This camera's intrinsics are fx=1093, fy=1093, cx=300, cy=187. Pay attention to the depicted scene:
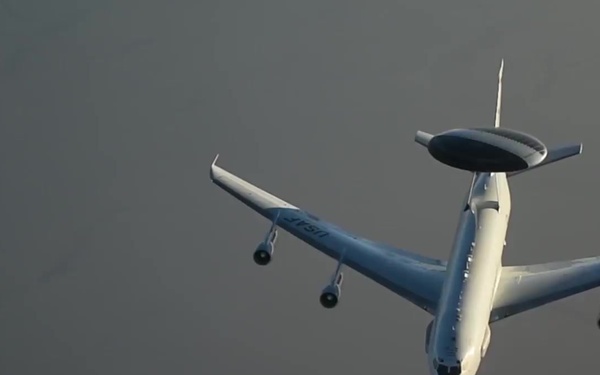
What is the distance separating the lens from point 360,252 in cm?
5525

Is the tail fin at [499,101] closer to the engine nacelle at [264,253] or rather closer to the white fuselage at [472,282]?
the white fuselage at [472,282]

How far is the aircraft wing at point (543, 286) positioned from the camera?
52.3m

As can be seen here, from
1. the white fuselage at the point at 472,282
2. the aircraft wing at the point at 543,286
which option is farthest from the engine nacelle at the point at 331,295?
the aircraft wing at the point at 543,286

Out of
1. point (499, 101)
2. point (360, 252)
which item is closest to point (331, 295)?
point (360, 252)

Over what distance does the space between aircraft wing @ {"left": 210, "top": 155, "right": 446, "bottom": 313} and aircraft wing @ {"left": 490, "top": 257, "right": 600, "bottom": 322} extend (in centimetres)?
312

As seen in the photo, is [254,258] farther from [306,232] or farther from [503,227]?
[503,227]

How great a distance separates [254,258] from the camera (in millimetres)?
55406

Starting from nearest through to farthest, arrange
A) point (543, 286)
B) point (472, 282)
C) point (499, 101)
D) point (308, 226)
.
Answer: point (472, 282)
point (543, 286)
point (308, 226)
point (499, 101)

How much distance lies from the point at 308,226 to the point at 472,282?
1020 centimetres

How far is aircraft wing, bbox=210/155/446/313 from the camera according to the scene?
53.4 m

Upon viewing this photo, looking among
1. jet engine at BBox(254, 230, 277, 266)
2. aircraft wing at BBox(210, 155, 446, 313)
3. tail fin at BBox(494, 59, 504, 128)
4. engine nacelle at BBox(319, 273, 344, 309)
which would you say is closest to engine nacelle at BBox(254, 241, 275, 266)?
jet engine at BBox(254, 230, 277, 266)

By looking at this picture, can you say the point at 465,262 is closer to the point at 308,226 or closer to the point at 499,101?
the point at 308,226

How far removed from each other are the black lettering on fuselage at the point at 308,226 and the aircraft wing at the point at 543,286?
933 cm

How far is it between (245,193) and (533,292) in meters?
15.8
